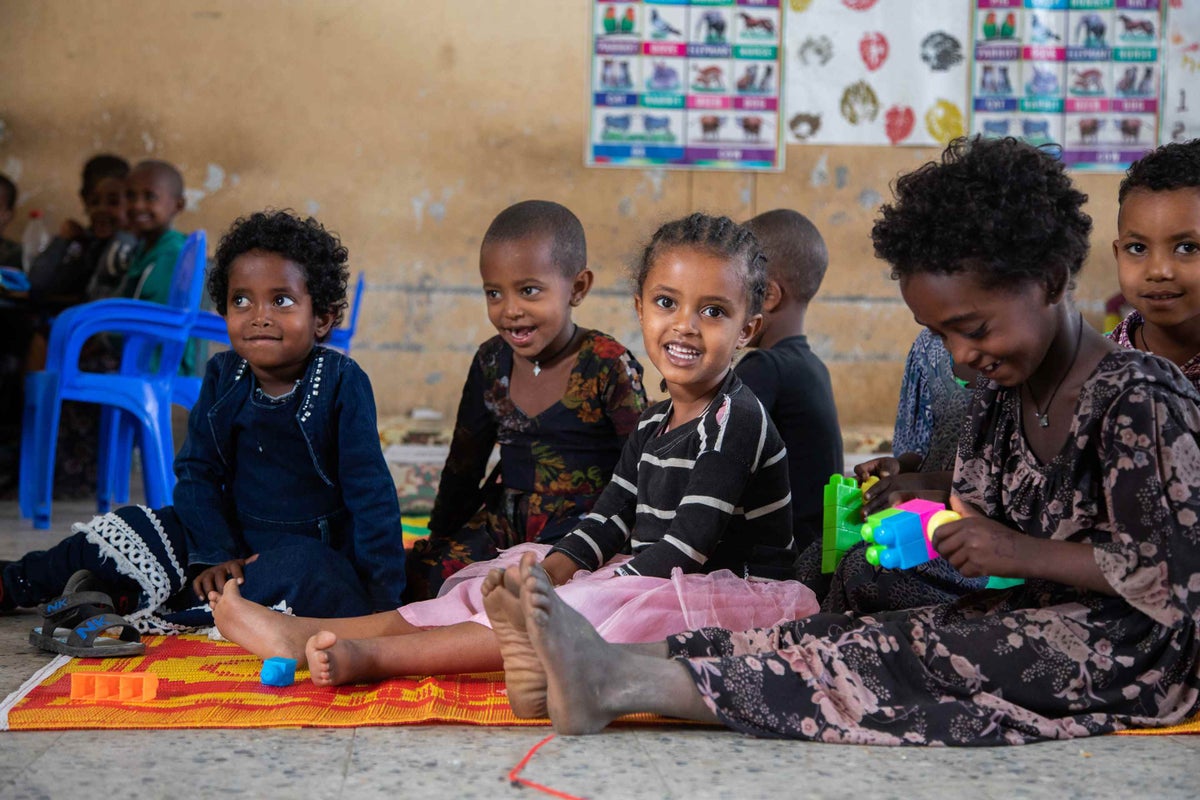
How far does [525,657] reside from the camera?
1744 millimetres

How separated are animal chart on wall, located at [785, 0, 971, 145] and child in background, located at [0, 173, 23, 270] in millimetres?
3377

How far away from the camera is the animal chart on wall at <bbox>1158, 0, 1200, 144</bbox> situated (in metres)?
5.40

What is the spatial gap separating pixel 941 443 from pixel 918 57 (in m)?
3.18

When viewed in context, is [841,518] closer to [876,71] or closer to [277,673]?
[277,673]

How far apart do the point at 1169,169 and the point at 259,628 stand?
189cm

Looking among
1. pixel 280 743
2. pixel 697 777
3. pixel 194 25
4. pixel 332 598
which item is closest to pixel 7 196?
pixel 194 25

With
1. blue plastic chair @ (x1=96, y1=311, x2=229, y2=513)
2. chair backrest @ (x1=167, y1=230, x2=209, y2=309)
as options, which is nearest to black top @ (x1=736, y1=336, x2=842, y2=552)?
chair backrest @ (x1=167, y1=230, x2=209, y2=309)

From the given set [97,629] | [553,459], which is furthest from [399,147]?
[97,629]

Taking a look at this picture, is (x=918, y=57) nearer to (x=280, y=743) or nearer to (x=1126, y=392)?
(x=1126, y=392)

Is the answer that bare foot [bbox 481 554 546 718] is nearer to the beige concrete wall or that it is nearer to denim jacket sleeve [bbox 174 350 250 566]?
denim jacket sleeve [bbox 174 350 250 566]

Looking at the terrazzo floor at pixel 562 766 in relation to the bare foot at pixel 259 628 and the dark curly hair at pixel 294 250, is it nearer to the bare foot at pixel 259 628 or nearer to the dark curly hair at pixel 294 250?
the bare foot at pixel 259 628

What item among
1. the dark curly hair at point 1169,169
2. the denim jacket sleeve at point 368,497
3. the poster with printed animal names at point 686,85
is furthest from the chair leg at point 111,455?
the dark curly hair at point 1169,169

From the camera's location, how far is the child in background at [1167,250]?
2.32 meters

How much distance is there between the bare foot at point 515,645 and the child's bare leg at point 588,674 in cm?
4
